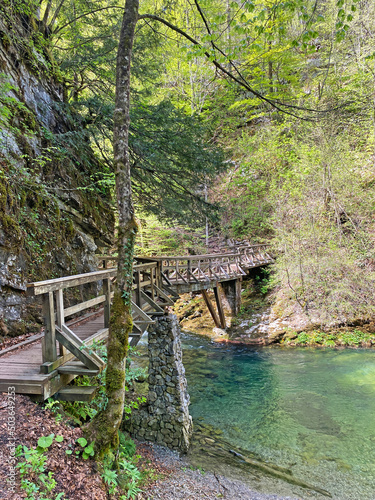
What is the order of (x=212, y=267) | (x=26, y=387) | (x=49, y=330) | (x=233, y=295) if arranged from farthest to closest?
(x=233, y=295) < (x=212, y=267) < (x=49, y=330) < (x=26, y=387)

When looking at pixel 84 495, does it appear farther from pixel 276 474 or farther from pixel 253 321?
pixel 253 321

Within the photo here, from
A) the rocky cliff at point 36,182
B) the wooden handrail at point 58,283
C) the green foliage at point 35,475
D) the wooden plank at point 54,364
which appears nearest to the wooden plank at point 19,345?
the rocky cliff at point 36,182

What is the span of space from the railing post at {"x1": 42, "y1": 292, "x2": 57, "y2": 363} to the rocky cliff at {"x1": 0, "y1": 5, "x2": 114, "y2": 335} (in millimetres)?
1919

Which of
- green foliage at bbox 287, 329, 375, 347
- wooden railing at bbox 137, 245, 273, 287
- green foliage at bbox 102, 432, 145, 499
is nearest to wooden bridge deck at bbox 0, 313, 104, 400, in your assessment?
green foliage at bbox 102, 432, 145, 499

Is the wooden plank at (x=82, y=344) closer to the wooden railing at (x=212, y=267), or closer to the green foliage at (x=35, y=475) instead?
the green foliage at (x=35, y=475)

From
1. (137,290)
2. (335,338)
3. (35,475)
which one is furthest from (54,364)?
(335,338)

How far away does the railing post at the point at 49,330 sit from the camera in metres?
2.96

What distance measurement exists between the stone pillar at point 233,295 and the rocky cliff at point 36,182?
26.2 feet

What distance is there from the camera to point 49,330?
3.00 meters

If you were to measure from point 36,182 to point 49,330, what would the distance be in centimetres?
382

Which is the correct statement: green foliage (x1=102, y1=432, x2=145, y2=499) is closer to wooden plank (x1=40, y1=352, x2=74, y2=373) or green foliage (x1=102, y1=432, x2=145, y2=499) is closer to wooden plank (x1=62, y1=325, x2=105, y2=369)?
wooden plank (x1=62, y1=325, x2=105, y2=369)

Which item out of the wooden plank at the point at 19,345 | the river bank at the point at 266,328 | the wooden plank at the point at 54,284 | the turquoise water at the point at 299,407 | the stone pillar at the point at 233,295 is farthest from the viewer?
the stone pillar at the point at 233,295

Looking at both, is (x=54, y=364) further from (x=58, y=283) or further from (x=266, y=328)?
(x=266, y=328)

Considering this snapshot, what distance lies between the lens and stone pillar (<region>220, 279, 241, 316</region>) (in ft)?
46.4
